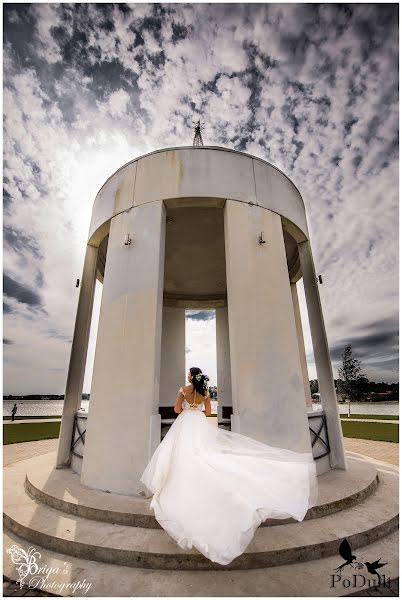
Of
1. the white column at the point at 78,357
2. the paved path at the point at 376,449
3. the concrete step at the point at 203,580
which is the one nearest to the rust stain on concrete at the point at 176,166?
the white column at the point at 78,357

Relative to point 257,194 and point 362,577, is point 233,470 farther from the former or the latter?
point 257,194

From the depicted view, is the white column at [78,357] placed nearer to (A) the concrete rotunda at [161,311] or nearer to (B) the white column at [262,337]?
(A) the concrete rotunda at [161,311]

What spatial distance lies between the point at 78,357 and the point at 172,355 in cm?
456

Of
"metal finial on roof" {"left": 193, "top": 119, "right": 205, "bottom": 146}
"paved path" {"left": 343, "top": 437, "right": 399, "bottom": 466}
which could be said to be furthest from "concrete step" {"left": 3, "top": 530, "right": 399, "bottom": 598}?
"metal finial on roof" {"left": 193, "top": 119, "right": 205, "bottom": 146}

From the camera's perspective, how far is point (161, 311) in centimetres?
539

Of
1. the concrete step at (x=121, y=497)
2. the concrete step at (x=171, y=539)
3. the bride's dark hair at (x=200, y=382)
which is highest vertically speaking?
the bride's dark hair at (x=200, y=382)

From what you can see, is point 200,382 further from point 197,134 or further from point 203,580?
point 197,134

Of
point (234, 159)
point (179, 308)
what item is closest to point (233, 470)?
point (234, 159)

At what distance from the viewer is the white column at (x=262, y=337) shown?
4922 millimetres

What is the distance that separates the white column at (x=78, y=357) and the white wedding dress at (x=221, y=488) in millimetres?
4182

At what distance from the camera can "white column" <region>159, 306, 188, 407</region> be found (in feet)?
34.8

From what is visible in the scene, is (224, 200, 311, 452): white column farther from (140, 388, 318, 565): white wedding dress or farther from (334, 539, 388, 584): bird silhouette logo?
(334, 539, 388, 584): bird silhouette logo

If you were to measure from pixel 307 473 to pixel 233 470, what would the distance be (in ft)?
2.57

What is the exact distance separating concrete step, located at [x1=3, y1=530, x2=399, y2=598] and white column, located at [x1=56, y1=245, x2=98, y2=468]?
11.0ft
